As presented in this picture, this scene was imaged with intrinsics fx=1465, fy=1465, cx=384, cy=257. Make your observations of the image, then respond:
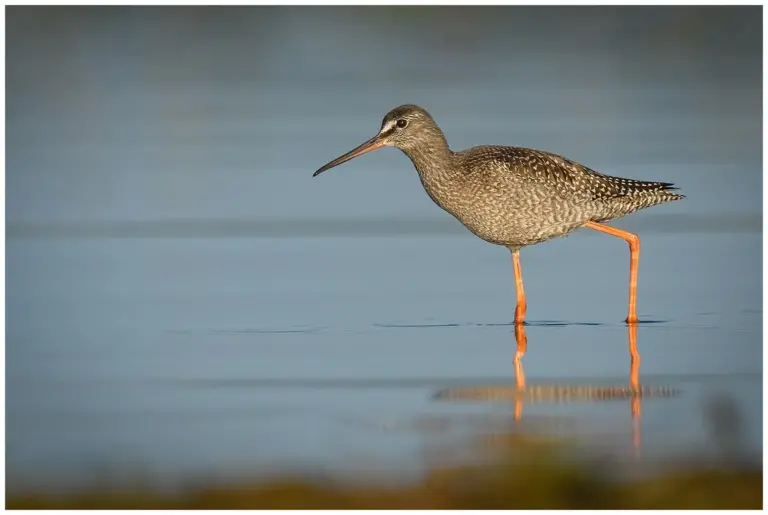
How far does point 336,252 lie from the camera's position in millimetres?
12359

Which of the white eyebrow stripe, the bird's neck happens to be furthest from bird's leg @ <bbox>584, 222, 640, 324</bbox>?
the white eyebrow stripe

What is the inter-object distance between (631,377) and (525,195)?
238 centimetres

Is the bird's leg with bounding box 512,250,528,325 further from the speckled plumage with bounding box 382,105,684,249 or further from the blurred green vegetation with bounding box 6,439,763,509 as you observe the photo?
the blurred green vegetation with bounding box 6,439,763,509

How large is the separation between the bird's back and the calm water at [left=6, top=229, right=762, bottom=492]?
0.55 m

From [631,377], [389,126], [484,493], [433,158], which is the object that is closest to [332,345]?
[631,377]

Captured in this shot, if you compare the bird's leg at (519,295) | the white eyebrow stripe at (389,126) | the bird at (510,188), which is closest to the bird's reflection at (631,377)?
the bird's leg at (519,295)

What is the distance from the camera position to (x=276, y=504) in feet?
19.5

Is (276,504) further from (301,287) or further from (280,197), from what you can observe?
(280,197)

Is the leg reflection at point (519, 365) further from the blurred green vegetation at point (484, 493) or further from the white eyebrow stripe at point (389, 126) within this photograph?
the white eyebrow stripe at point (389, 126)

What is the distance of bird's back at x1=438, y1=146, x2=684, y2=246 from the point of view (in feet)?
33.6

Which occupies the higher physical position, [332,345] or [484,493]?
[332,345]

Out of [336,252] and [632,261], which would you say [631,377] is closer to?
[632,261]

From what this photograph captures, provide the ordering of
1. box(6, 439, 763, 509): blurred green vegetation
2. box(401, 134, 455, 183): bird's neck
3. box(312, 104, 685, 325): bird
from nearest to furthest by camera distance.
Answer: box(6, 439, 763, 509): blurred green vegetation < box(312, 104, 685, 325): bird < box(401, 134, 455, 183): bird's neck

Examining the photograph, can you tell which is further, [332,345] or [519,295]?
[519,295]
